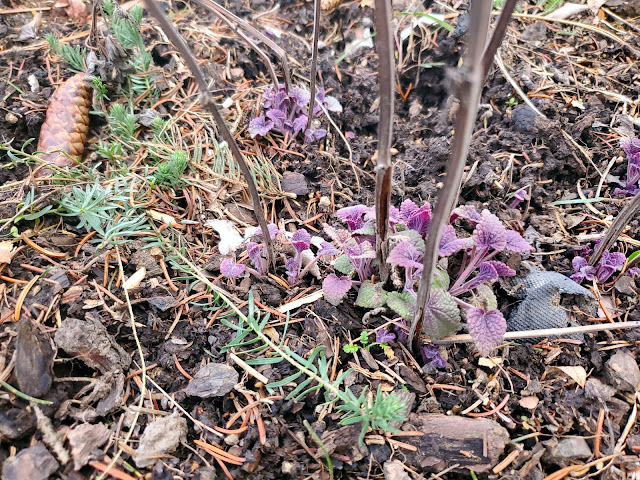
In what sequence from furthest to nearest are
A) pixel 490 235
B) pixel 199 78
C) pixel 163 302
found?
pixel 163 302 < pixel 490 235 < pixel 199 78

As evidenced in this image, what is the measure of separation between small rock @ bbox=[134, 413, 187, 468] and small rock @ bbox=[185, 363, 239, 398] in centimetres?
10

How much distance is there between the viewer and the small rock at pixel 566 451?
1.38 meters

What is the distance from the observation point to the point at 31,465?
1.21 metres

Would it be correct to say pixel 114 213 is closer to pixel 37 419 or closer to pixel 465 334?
pixel 37 419

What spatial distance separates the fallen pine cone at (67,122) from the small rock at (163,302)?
0.84 meters

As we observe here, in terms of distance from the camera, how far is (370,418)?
1.32m

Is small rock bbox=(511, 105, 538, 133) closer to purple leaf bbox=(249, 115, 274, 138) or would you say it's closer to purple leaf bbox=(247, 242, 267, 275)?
purple leaf bbox=(249, 115, 274, 138)

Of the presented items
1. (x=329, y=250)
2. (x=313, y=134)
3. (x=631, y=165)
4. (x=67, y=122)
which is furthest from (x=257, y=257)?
(x=631, y=165)

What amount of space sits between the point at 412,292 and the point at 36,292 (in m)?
1.37

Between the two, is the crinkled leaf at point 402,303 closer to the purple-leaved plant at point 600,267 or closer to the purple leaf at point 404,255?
the purple leaf at point 404,255

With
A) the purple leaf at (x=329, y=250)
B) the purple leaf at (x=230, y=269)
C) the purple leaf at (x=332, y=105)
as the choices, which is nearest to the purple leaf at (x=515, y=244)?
the purple leaf at (x=329, y=250)

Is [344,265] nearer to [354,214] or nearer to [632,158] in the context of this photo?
[354,214]

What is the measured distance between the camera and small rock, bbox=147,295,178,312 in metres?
1.62

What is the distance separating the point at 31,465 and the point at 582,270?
2067 millimetres
